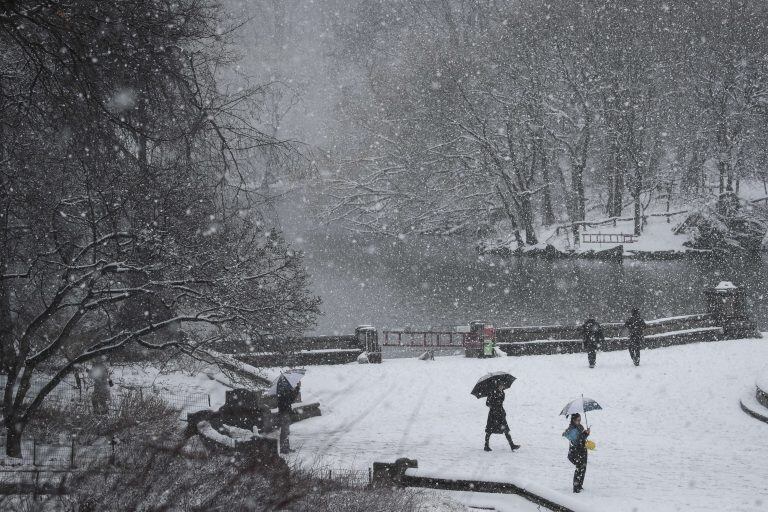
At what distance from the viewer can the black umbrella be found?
1183cm

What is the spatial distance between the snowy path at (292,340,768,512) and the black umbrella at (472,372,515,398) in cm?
107

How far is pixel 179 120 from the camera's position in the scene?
8.01 meters

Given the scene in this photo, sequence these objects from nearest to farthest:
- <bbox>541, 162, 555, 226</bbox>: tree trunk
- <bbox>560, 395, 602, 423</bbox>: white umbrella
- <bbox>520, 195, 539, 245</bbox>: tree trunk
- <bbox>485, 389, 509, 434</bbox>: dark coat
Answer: <bbox>560, 395, 602, 423</bbox>: white umbrella → <bbox>485, 389, 509, 434</bbox>: dark coat → <bbox>520, 195, 539, 245</bbox>: tree trunk → <bbox>541, 162, 555, 226</bbox>: tree trunk

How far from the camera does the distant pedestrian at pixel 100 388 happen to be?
11852 millimetres

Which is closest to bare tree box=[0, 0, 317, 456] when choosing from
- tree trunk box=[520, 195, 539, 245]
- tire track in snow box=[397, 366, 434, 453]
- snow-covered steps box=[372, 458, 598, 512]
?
snow-covered steps box=[372, 458, 598, 512]

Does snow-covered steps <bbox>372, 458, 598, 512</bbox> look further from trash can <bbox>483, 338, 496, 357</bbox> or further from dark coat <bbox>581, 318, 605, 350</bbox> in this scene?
trash can <bbox>483, 338, 496, 357</bbox>

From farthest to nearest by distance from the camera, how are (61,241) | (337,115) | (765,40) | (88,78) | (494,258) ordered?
1. (337,115)
2. (494,258)
3. (765,40)
4. (61,241)
5. (88,78)

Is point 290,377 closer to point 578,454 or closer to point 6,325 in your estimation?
point 6,325

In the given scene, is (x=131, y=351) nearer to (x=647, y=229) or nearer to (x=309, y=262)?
(x=309, y=262)

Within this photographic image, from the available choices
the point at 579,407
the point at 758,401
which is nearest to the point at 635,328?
the point at 758,401

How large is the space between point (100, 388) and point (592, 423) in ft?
31.5

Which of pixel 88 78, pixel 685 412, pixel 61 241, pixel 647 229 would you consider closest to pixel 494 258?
pixel 647 229

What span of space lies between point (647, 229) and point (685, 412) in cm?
3745

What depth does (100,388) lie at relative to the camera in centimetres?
1223
